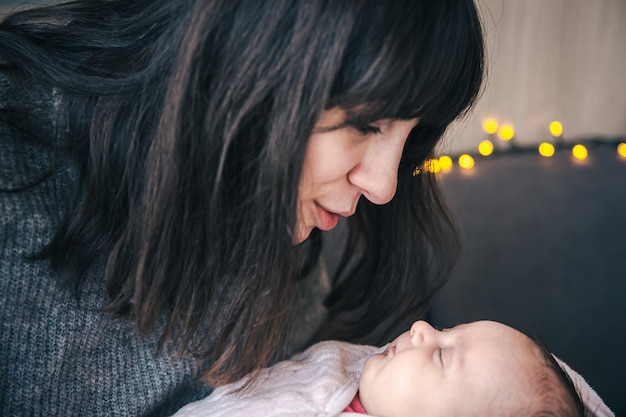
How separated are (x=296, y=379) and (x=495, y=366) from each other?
0.34 metres

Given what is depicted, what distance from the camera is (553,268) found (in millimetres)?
1655

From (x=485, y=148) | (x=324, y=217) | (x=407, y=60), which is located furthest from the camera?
(x=485, y=148)

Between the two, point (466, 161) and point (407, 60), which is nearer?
point (407, 60)

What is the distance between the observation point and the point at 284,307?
38.9 inches

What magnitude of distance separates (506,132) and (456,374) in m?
1.35

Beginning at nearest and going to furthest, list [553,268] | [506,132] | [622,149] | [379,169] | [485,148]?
[379,169] < [553,268] < [622,149] < [485,148] < [506,132]

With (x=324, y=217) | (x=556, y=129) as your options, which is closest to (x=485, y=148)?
(x=556, y=129)

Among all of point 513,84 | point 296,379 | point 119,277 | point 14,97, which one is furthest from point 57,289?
point 513,84

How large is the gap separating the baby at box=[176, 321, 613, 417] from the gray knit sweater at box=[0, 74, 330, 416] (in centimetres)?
12

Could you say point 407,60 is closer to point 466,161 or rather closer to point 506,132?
point 466,161

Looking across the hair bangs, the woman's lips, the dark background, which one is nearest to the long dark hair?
the hair bangs

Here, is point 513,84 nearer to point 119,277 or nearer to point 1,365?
point 119,277

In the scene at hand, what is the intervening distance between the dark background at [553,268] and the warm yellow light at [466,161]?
7 cm

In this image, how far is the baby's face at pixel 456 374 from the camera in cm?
92
